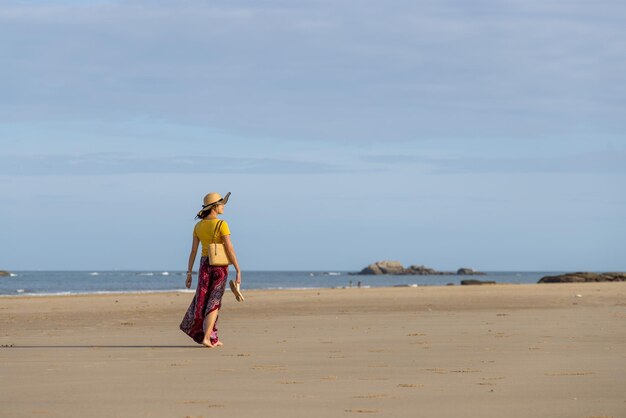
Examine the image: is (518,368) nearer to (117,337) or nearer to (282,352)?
(282,352)

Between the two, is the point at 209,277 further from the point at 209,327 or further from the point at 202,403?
the point at 202,403

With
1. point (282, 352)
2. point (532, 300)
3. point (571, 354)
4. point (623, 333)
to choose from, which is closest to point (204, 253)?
point (282, 352)

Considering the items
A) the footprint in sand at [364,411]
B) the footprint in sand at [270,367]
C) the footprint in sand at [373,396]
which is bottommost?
Result: the footprint in sand at [364,411]

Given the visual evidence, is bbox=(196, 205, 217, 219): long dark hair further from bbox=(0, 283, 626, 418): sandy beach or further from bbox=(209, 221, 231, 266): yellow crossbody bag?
bbox=(0, 283, 626, 418): sandy beach

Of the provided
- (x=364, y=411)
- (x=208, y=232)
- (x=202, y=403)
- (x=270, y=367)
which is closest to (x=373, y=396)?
(x=364, y=411)

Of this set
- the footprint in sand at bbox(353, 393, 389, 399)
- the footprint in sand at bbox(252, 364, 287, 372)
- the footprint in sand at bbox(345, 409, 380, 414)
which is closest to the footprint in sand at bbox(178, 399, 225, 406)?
the footprint in sand at bbox(345, 409, 380, 414)

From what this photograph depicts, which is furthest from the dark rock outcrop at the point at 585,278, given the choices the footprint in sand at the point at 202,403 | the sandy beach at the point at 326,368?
the footprint in sand at the point at 202,403

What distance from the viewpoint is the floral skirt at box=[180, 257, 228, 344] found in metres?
13.5

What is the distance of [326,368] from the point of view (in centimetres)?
1034

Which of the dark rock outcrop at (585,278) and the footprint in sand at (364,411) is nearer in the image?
the footprint in sand at (364,411)

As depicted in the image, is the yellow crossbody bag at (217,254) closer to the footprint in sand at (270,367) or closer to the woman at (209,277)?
the woman at (209,277)

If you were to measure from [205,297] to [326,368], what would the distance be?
358cm

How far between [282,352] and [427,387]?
3.73 metres

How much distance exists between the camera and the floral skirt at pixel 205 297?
13477 mm
